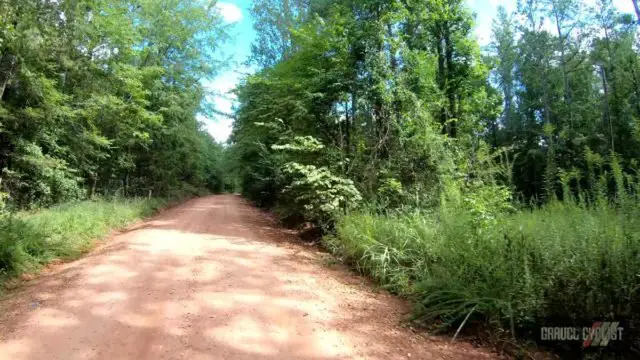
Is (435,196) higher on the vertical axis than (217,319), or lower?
higher

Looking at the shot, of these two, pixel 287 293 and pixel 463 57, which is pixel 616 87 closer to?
pixel 463 57

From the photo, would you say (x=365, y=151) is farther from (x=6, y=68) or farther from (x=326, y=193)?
(x=6, y=68)

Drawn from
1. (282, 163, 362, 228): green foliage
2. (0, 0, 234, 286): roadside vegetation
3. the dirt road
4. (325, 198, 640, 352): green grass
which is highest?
(0, 0, 234, 286): roadside vegetation

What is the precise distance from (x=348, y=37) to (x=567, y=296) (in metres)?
9.21

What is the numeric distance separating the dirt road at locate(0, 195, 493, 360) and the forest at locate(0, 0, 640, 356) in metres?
0.61

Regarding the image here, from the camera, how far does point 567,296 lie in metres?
3.63

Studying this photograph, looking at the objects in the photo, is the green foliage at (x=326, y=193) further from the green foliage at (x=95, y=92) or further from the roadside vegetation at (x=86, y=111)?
the green foliage at (x=95, y=92)

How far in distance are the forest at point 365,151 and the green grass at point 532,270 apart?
0.06 ft

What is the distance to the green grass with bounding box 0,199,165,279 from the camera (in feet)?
21.5

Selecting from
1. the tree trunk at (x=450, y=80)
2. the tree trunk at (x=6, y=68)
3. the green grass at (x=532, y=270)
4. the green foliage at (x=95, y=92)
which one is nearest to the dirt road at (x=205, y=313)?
the green grass at (x=532, y=270)

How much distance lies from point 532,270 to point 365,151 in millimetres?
6949

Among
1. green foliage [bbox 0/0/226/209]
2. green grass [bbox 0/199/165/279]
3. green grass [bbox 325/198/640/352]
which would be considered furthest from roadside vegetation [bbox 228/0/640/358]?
green grass [bbox 0/199/165/279]

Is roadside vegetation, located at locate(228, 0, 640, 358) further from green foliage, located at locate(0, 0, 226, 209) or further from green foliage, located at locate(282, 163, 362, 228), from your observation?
green foliage, located at locate(0, 0, 226, 209)

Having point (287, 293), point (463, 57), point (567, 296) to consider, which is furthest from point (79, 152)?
point (567, 296)
